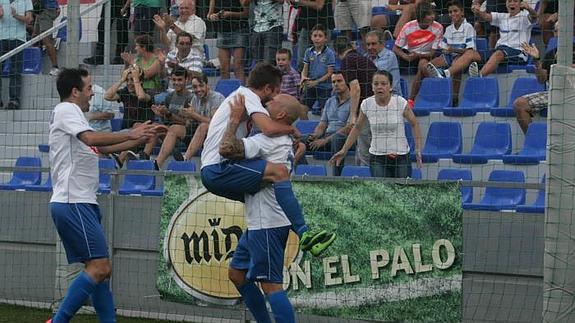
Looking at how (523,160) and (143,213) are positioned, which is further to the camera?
(143,213)

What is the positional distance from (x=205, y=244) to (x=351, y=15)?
3471 millimetres

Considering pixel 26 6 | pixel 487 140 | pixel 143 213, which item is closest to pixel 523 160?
pixel 487 140

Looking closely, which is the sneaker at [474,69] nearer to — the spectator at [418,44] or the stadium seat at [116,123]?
the spectator at [418,44]

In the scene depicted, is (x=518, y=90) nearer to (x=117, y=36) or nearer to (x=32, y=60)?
(x=117, y=36)

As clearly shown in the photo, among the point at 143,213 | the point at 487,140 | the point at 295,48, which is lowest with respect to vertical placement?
the point at 143,213

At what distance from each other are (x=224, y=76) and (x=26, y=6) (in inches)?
157

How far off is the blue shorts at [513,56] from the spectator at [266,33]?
90.6 inches

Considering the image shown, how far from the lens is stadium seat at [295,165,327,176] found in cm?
1076

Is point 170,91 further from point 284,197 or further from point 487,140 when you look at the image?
point 284,197

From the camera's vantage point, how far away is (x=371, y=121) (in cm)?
1073

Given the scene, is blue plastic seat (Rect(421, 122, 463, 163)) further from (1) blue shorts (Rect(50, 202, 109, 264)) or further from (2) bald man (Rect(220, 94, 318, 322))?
(1) blue shorts (Rect(50, 202, 109, 264))

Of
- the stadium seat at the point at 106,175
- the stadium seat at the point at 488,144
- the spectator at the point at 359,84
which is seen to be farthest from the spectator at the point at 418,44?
the stadium seat at the point at 106,175

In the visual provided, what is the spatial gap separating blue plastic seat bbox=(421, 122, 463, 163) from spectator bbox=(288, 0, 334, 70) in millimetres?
1820

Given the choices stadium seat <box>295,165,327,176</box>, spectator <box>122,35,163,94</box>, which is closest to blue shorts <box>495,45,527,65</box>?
stadium seat <box>295,165,327,176</box>
